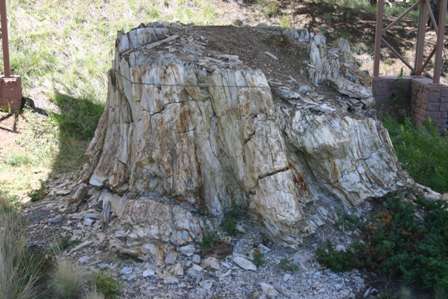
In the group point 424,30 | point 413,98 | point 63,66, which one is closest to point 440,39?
point 424,30

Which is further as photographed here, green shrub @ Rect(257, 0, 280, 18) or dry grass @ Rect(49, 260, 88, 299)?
green shrub @ Rect(257, 0, 280, 18)

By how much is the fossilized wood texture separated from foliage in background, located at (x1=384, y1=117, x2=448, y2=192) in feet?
5.39

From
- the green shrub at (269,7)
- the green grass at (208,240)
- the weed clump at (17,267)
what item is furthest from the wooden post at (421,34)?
the weed clump at (17,267)

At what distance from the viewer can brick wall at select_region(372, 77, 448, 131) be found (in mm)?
10727

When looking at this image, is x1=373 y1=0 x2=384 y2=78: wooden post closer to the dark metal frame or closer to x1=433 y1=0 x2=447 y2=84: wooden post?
the dark metal frame

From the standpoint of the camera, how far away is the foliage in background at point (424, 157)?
22.7ft

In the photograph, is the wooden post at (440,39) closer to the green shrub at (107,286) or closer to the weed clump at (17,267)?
the green shrub at (107,286)

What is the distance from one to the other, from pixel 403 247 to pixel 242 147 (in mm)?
1729

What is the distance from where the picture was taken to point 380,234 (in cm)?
489

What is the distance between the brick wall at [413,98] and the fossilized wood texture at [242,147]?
579 cm

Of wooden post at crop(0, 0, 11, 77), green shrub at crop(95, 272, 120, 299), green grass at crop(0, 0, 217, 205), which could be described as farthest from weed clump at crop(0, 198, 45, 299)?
wooden post at crop(0, 0, 11, 77)

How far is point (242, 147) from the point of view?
5.14 meters

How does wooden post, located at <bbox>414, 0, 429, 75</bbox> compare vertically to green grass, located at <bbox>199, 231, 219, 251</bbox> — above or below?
above

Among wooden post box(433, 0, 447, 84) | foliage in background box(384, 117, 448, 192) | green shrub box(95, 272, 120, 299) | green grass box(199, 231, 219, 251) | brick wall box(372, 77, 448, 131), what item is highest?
wooden post box(433, 0, 447, 84)
